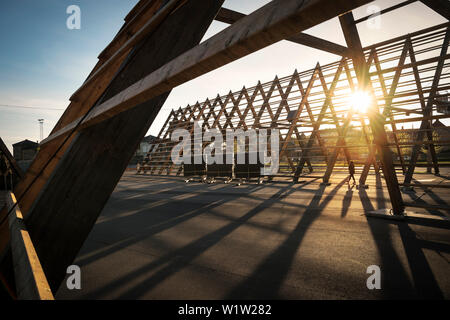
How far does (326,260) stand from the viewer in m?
2.61

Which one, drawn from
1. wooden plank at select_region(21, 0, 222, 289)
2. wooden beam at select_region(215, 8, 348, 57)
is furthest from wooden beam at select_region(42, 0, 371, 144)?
wooden beam at select_region(215, 8, 348, 57)

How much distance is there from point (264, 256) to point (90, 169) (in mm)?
2068

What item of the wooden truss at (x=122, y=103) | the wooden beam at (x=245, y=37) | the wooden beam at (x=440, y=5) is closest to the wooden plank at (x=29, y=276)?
the wooden truss at (x=122, y=103)

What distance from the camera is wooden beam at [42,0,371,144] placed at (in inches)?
25.0

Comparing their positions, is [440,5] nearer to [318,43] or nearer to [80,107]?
[318,43]

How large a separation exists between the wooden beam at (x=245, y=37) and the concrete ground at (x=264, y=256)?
1.72 m

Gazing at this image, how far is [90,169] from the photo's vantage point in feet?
5.22

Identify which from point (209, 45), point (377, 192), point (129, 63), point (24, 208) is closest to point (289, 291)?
point (209, 45)

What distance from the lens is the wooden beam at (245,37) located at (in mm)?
635

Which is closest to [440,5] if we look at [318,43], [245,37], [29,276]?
[318,43]

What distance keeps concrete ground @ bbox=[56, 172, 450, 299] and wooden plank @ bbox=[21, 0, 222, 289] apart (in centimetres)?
71

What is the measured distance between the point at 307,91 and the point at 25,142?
201 feet

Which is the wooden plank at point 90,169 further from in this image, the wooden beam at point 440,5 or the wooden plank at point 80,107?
the wooden beam at point 440,5

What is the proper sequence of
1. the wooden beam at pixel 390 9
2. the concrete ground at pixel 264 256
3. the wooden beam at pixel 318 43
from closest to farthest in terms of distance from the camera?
the concrete ground at pixel 264 256 < the wooden beam at pixel 390 9 < the wooden beam at pixel 318 43
